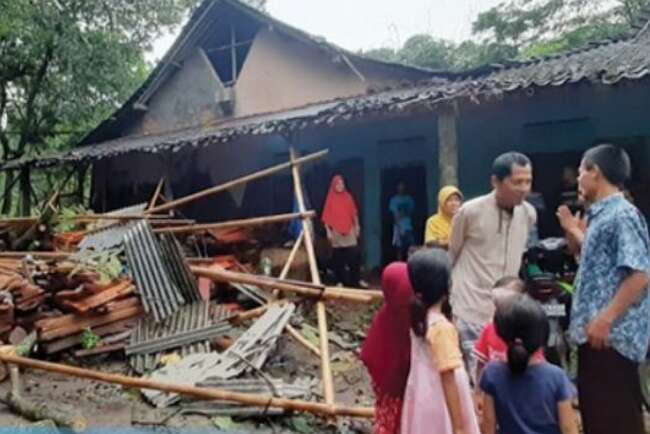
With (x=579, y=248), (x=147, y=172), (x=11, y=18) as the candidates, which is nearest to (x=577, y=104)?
(x=579, y=248)

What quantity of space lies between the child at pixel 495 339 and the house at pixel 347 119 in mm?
4032

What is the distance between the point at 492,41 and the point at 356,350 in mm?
18123

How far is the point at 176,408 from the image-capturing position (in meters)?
5.45

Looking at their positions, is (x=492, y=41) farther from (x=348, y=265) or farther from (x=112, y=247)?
(x=112, y=247)

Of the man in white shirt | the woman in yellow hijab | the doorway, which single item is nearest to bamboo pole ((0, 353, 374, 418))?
the man in white shirt

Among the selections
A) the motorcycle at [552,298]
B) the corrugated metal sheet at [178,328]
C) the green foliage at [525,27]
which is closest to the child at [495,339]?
the motorcycle at [552,298]

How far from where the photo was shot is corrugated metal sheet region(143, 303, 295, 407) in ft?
19.1

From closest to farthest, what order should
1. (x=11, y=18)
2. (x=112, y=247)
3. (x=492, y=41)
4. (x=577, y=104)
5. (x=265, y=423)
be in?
1. (x=265, y=423)
2. (x=112, y=247)
3. (x=577, y=104)
4. (x=11, y=18)
5. (x=492, y=41)

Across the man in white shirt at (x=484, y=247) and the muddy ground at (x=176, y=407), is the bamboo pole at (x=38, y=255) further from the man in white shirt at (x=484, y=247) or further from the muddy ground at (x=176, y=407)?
the man in white shirt at (x=484, y=247)

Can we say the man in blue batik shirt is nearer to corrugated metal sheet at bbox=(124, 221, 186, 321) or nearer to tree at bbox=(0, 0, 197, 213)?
corrugated metal sheet at bbox=(124, 221, 186, 321)

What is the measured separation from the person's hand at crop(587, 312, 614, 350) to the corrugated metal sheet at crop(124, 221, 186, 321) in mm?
5119

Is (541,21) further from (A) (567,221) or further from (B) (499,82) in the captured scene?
(A) (567,221)

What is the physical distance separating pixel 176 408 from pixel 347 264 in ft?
17.3

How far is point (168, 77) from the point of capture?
16.8 m
